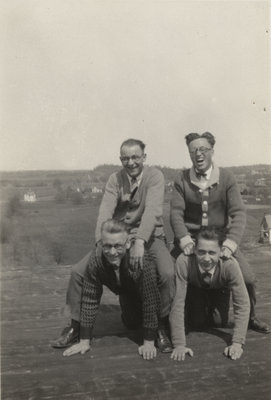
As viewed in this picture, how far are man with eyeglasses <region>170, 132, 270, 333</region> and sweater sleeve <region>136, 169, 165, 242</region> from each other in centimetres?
18

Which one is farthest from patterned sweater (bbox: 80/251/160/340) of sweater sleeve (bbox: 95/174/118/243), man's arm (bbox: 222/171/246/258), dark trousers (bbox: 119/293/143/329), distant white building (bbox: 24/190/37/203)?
distant white building (bbox: 24/190/37/203)

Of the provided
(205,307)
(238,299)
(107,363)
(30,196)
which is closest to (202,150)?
(238,299)

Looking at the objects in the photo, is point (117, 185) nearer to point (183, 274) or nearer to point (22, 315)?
point (183, 274)

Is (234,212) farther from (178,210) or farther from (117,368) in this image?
(117,368)

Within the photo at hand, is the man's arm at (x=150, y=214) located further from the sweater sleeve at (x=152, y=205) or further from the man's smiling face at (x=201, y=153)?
the man's smiling face at (x=201, y=153)

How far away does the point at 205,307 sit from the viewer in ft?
10.7

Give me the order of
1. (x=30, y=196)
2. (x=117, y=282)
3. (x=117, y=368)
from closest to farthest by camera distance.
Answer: (x=117, y=368) < (x=117, y=282) < (x=30, y=196)

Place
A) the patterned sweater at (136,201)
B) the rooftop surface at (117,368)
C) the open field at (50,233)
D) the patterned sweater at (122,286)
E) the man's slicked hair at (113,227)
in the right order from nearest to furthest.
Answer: the rooftop surface at (117,368), the man's slicked hair at (113,227), the patterned sweater at (122,286), the patterned sweater at (136,201), the open field at (50,233)

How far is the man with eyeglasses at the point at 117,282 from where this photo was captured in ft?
8.95

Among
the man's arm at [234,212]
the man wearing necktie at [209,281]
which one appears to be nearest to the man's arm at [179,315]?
the man wearing necktie at [209,281]

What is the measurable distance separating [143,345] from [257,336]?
833 mm

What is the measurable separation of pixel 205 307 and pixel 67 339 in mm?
1026

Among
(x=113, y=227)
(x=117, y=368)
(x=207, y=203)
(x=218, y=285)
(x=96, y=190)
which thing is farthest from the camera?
(x=96, y=190)

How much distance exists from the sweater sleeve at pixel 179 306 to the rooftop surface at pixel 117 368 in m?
0.13
